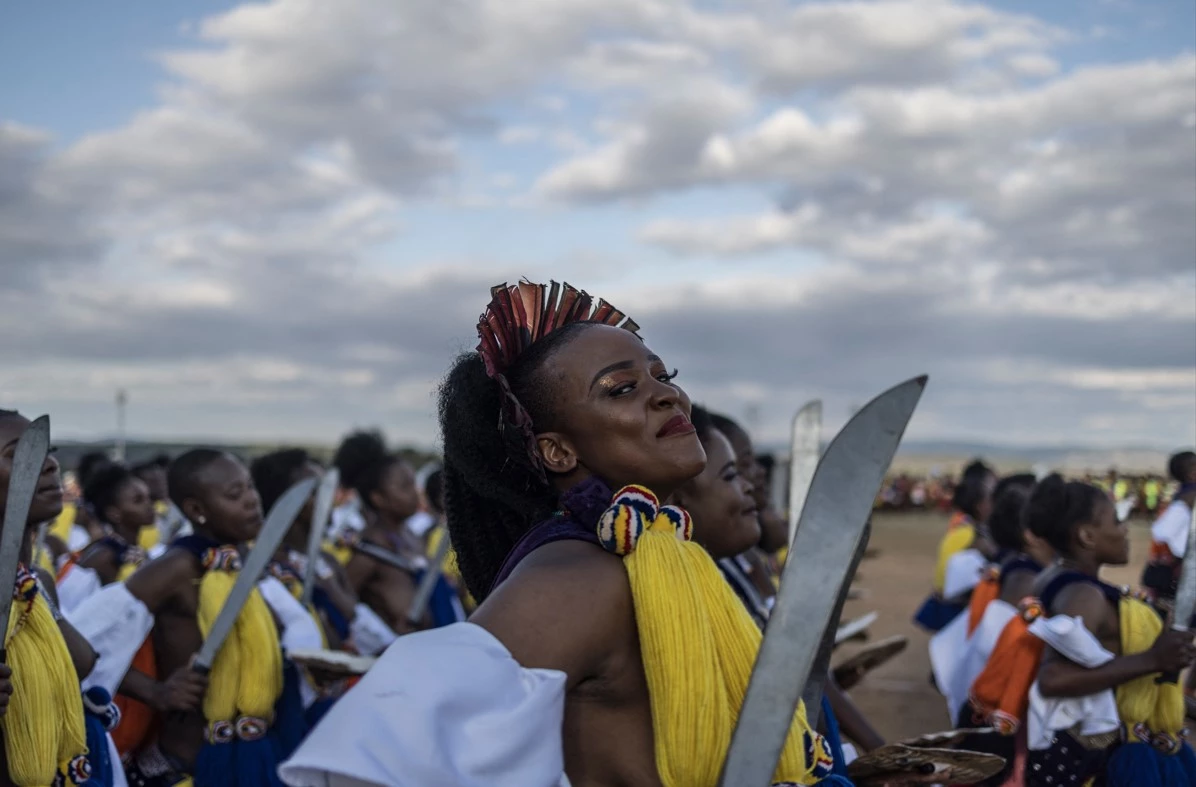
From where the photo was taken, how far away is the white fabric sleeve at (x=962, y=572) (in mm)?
9555

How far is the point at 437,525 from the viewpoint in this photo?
11141 mm

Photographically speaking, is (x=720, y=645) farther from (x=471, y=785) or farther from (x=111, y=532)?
(x=111, y=532)

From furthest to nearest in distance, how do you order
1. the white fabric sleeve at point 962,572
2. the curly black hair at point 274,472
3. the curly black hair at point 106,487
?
the white fabric sleeve at point 962,572
the curly black hair at point 106,487
the curly black hair at point 274,472

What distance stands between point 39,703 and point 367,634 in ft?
11.5

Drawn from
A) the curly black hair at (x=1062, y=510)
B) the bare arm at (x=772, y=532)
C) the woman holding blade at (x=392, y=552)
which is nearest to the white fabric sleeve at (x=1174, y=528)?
the bare arm at (x=772, y=532)

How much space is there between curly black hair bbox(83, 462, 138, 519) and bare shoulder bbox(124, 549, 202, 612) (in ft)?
11.4

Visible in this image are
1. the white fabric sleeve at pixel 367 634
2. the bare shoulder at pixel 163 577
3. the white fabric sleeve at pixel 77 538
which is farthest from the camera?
the white fabric sleeve at pixel 77 538

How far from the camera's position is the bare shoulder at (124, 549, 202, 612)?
16.2 ft

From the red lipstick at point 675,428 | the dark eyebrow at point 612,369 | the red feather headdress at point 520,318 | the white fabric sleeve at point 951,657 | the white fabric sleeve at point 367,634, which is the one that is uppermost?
the red feather headdress at point 520,318

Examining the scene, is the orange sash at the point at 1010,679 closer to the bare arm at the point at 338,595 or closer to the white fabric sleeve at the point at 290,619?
the white fabric sleeve at the point at 290,619

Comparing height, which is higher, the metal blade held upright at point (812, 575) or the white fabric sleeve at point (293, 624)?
the metal blade held upright at point (812, 575)

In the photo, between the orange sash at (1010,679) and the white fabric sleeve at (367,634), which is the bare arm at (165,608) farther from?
the orange sash at (1010,679)

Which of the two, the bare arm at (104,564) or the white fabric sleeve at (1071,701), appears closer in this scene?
the white fabric sleeve at (1071,701)

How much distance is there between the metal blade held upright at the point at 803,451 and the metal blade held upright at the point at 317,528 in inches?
134
